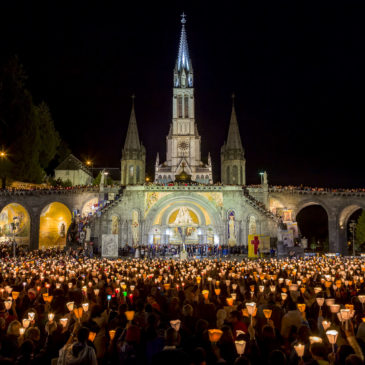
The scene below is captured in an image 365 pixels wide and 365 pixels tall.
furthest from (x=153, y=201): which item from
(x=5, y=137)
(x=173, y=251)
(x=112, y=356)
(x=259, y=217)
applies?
(x=112, y=356)

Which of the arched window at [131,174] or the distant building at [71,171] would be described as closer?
the arched window at [131,174]

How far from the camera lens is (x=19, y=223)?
4434 centimetres

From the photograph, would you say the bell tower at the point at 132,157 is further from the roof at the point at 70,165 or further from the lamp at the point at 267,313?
the lamp at the point at 267,313

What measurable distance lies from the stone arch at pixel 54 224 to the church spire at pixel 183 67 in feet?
142

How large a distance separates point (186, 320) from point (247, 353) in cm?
197

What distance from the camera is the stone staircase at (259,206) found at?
37375mm

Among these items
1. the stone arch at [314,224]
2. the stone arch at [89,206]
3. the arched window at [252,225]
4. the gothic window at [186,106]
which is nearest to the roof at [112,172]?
the gothic window at [186,106]

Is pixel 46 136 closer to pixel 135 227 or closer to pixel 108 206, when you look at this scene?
pixel 108 206

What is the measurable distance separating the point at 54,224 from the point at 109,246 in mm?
21627

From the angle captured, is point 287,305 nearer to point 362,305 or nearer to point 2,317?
point 362,305

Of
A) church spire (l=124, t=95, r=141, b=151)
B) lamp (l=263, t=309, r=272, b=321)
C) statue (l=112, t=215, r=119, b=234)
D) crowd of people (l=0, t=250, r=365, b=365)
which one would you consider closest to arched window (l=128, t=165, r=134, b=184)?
church spire (l=124, t=95, r=141, b=151)

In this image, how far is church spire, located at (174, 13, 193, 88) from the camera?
3098 inches

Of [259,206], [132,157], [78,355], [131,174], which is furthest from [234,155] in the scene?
[78,355]

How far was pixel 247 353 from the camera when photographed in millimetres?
5469
